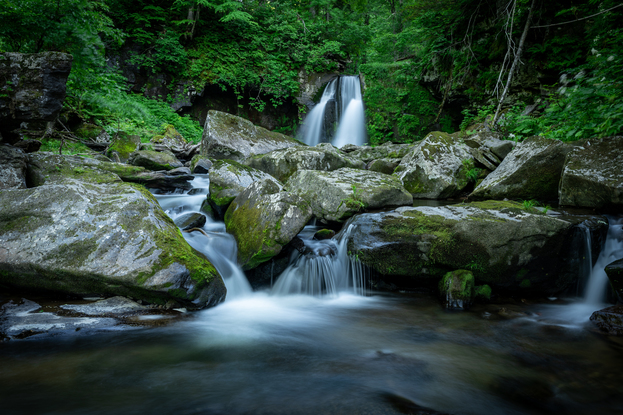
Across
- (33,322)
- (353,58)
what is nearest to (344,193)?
(33,322)

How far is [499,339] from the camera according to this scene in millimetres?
3010

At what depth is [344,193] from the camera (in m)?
5.28

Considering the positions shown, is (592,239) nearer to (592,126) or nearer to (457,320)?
(457,320)

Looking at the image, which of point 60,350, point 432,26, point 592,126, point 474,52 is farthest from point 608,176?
point 432,26

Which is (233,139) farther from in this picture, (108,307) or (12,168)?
(108,307)

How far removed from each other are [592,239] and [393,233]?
233cm

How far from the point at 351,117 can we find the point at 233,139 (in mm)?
7549

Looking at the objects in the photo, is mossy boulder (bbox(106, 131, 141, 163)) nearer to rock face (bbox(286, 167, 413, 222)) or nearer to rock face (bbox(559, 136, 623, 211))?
rock face (bbox(286, 167, 413, 222))

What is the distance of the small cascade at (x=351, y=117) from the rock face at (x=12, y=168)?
11878 millimetres

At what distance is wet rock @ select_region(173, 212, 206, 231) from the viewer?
200 inches

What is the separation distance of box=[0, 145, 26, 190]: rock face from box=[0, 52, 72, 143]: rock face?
14.3 inches

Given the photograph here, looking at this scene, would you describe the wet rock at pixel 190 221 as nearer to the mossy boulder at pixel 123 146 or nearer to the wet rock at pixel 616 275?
the mossy boulder at pixel 123 146

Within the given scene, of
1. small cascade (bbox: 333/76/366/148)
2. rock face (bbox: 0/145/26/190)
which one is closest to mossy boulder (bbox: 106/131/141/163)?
rock face (bbox: 0/145/26/190)

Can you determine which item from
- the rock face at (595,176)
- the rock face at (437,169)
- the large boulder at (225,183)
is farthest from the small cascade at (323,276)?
the rock face at (595,176)
